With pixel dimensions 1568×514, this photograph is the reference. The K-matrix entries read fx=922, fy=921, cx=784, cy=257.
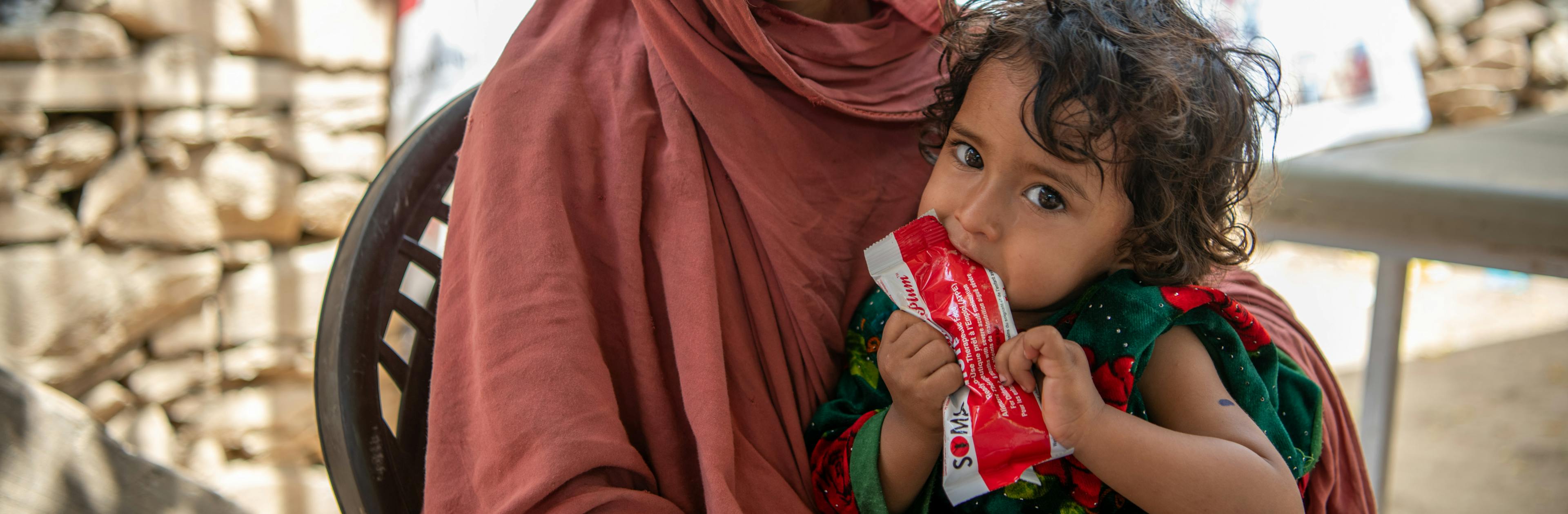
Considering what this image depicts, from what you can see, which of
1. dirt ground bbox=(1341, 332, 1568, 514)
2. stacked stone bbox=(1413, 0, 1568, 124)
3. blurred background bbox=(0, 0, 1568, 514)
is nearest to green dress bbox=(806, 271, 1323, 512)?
blurred background bbox=(0, 0, 1568, 514)

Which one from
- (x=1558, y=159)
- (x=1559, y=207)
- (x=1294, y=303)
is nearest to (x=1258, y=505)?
(x=1559, y=207)

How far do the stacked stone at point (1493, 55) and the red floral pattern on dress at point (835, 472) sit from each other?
5135 millimetres

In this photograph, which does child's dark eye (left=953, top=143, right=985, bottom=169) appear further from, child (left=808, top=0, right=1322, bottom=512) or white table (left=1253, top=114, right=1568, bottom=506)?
white table (left=1253, top=114, right=1568, bottom=506)

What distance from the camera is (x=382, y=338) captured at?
1161 millimetres

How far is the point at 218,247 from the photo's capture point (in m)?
2.49

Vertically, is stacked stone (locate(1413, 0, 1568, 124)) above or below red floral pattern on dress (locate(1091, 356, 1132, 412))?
above

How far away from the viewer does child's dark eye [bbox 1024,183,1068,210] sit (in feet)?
3.22

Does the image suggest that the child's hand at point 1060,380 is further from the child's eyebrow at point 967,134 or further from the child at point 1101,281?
the child's eyebrow at point 967,134

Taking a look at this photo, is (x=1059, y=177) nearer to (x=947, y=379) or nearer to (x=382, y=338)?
(x=947, y=379)

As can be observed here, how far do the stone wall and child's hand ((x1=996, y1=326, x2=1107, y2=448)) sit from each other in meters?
2.14

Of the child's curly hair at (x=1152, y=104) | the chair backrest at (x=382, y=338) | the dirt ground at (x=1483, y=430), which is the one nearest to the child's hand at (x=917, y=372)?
the child's curly hair at (x=1152, y=104)

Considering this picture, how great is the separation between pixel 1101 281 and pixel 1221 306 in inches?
5.0

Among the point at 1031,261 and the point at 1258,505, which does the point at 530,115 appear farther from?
the point at 1258,505

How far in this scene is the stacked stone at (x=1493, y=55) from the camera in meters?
4.75
